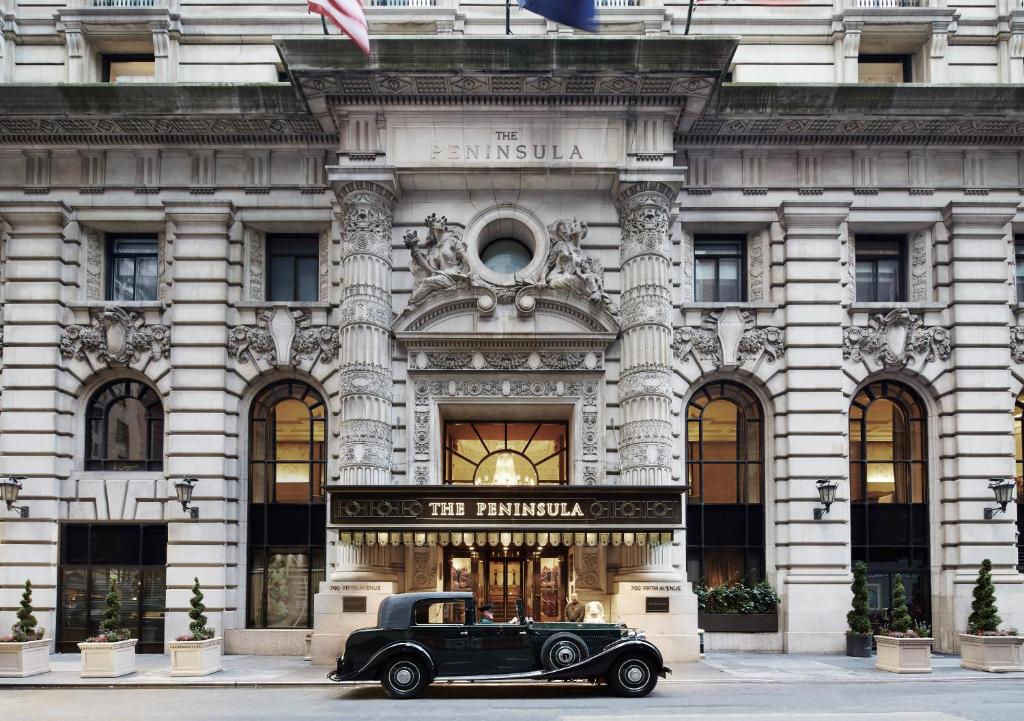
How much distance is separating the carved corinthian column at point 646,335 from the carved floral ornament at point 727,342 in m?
1.04

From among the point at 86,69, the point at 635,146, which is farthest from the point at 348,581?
the point at 86,69

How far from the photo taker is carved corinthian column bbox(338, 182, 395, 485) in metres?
26.7

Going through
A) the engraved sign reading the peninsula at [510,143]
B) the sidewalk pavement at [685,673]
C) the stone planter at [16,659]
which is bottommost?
the sidewalk pavement at [685,673]

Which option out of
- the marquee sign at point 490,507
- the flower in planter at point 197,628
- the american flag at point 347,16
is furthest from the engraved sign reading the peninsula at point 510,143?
the flower in planter at point 197,628

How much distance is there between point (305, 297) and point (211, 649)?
1038 centimetres

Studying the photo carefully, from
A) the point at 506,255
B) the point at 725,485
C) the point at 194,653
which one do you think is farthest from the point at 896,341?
the point at 194,653

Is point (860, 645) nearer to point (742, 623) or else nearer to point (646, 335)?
point (742, 623)

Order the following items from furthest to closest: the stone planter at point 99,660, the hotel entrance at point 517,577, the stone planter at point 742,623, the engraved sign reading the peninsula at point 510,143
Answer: the hotel entrance at point 517,577
the stone planter at point 742,623
the engraved sign reading the peninsula at point 510,143
the stone planter at point 99,660

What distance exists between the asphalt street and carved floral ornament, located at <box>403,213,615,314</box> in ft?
34.4

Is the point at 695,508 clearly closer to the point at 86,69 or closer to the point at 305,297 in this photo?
the point at 305,297

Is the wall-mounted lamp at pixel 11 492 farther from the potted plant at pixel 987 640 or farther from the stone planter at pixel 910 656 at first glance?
the potted plant at pixel 987 640

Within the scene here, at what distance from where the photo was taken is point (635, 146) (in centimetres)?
2775

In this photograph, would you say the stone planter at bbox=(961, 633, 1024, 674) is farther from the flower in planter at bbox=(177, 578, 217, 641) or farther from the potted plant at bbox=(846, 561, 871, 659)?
the flower in planter at bbox=(177, 578, 217, 641)

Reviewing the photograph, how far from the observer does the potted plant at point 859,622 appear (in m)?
26.6
